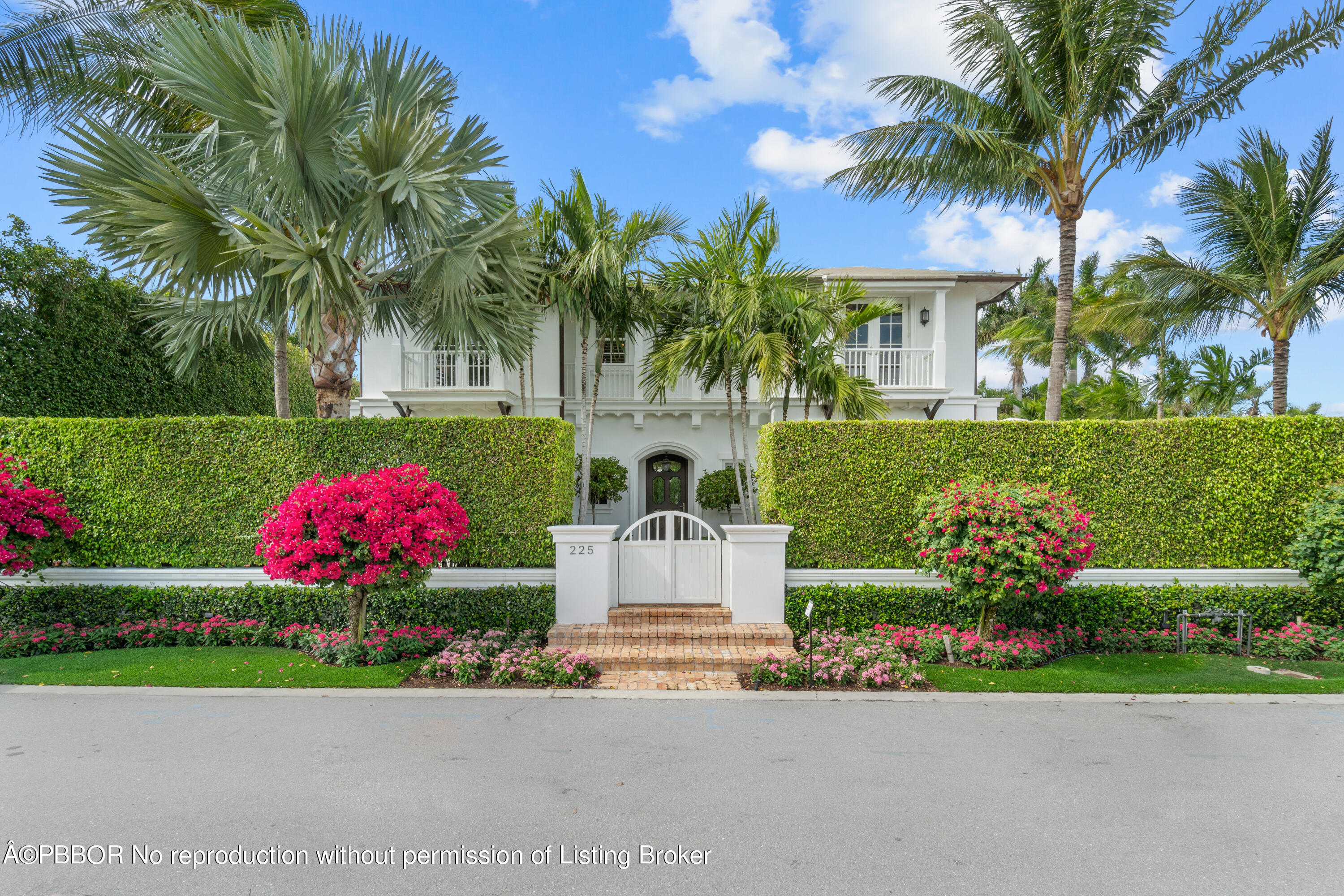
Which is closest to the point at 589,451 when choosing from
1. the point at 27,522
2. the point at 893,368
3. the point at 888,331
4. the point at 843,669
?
the point at 843,669

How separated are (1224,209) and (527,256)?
42.7ft

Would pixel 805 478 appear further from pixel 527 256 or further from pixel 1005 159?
pixel 1005 159

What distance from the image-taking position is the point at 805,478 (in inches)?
331

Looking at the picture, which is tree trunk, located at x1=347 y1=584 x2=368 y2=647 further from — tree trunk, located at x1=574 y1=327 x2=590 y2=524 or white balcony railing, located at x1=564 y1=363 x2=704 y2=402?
white balcony railing, located at x1=564 y1=363 x2=704 y2=402

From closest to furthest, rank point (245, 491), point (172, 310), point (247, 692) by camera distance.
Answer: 1. point (247, 692)
2. point (245, 491)
3. point (172, 310)

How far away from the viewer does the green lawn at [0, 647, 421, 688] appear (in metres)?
6.49

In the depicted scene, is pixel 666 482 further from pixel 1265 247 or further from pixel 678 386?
pixel 1265 247

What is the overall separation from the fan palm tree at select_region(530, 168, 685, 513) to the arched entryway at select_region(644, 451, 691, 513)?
11.3ft

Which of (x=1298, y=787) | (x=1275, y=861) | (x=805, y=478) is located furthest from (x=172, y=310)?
(x=1298, y=787)

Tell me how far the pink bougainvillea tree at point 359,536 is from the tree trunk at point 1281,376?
14.9m

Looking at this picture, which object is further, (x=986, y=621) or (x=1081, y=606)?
(x=1081, y=606)

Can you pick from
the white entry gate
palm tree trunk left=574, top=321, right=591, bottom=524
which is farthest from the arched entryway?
the white entry gate

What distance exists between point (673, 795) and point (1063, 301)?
10.0 meters

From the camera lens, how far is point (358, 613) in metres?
7.34
